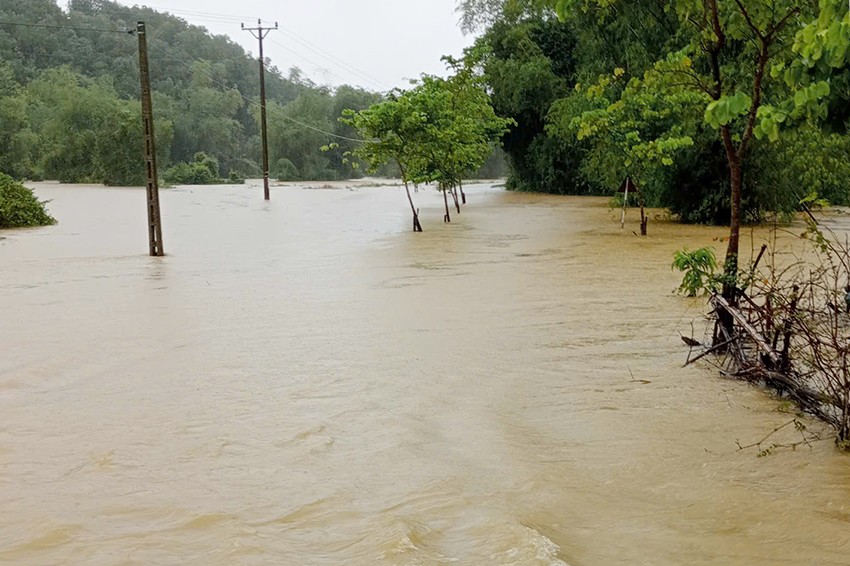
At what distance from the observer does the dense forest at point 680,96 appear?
4766 mm

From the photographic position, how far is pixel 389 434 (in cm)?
570

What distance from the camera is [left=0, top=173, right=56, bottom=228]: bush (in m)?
23.4

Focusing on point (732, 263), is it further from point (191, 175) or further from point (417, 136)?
point (191, 175)

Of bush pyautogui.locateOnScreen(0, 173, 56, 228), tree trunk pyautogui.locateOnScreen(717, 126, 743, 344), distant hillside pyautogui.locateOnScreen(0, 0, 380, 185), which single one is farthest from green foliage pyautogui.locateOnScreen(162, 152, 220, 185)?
tree trunk pyautogui.locateOnScreen(717, 126, 743, 344)

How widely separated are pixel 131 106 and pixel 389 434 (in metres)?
60.2

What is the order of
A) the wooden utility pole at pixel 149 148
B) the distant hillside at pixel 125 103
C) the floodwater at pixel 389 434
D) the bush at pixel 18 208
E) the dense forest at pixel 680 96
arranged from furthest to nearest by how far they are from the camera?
the distant hillside at pixel 125 103 < the bush at pixel 18 208 < the wooden utility pole at pixel 149 148 < the dense forest at pixel 680 96 < the floodwater at pixel 389 434

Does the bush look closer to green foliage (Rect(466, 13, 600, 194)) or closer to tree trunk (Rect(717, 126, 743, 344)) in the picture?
green foliage (Rect(466, 13, 600, 194))

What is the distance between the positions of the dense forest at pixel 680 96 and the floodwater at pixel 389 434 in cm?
200

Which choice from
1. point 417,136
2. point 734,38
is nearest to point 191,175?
point 417,136

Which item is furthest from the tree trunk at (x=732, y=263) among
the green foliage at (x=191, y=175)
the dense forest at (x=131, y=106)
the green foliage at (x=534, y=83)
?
the green foliage at (x=191, y=175)

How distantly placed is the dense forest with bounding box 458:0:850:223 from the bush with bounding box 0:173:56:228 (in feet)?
50.4

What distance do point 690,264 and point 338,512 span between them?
4.54m

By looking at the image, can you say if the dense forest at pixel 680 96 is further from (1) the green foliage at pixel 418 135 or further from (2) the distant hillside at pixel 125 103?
(2) the distant hillside at pixel 125 103

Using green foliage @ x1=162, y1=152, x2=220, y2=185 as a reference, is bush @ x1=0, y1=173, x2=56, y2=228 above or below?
below
